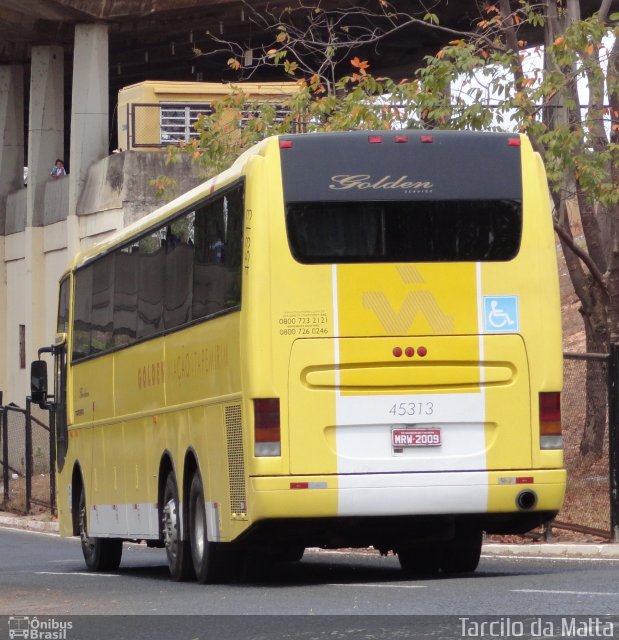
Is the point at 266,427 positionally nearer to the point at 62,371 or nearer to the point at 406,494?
the point at 406,494

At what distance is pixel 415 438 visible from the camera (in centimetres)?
1373

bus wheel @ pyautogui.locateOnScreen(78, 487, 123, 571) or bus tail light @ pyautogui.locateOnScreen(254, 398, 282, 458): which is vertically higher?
bus tail light @ pyautogui.locateOnScreen(254, 398, 282, 458)

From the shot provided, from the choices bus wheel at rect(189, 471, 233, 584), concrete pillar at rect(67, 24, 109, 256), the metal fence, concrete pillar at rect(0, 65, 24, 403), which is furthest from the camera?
concrete pillar at rect(0, 65, 24, 403)

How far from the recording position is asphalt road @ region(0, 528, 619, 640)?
1047 cm

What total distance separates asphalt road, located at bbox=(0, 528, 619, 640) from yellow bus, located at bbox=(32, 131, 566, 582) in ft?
1.90

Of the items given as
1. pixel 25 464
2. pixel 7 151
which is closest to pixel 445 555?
pixel 25 464

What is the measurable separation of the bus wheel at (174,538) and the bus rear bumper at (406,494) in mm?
2315

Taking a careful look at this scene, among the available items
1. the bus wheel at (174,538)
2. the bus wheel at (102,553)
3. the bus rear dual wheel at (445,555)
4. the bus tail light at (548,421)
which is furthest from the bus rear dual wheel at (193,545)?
the bus wheel at (102,553)

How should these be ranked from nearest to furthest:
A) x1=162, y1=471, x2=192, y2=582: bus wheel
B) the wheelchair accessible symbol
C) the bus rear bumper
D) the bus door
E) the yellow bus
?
1. the bus rear bumper
2. the yellow bus
3. the wheelchair accessible symbol
4. x1=162, y1=471, x2=192, y2=582: bus wheel
5. the bus door

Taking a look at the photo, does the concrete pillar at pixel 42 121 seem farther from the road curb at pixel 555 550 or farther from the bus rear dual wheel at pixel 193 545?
the bus rear dual wheel at pixel 193 545

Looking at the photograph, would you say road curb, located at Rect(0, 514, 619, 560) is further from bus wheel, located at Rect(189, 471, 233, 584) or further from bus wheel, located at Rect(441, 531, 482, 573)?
bus wheel, located at Rect(189, 471, 233, 584)

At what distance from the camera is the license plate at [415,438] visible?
13711 mm

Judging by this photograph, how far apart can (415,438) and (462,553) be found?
2.29 metres

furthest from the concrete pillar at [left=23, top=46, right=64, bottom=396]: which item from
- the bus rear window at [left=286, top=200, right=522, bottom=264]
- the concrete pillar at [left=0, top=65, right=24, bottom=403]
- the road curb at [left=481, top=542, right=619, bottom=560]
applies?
the bus rear window at [left=286, top=200, right=522, bottom=264]
